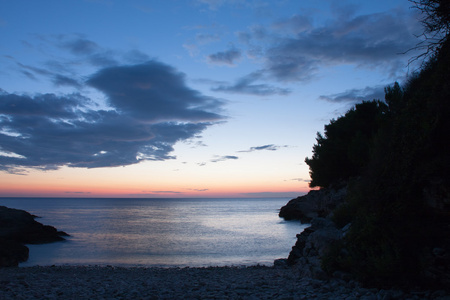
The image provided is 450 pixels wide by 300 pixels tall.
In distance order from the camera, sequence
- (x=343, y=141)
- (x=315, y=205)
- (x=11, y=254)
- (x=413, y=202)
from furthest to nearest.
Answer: (x=315, y=205)
(x=343, y=141)
(x=11, y=254)
(x=413, y=202)

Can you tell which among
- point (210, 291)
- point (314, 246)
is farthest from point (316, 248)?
point (210, 291)

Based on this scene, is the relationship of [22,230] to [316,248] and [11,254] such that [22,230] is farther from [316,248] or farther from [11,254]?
[316,248]

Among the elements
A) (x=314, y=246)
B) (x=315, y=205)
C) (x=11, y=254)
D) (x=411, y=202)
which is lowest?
(x=11, y=254)

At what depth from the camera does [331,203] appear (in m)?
32.5

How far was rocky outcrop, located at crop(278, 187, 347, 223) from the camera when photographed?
102 ft

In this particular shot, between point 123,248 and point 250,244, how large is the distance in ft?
39.2

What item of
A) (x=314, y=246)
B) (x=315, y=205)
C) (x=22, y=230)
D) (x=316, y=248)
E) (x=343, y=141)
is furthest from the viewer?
(x=315, y=205)

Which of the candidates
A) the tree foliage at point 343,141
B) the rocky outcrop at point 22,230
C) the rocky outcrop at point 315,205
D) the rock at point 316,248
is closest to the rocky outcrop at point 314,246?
the rock at point 316,248

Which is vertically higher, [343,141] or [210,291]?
[343,141]

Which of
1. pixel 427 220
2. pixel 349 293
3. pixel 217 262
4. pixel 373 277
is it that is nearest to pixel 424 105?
pixel 427 220

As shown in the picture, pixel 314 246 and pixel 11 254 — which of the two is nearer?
pixel 314 246

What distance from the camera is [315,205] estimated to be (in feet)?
152

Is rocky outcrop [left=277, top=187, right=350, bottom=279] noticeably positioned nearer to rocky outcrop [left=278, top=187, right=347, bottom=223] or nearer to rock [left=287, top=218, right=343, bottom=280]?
rock [left=287, top=218, right=343, bottom=280]

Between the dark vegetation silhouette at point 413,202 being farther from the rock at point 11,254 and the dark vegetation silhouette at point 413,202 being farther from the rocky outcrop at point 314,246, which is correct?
the rock at point 11,254
